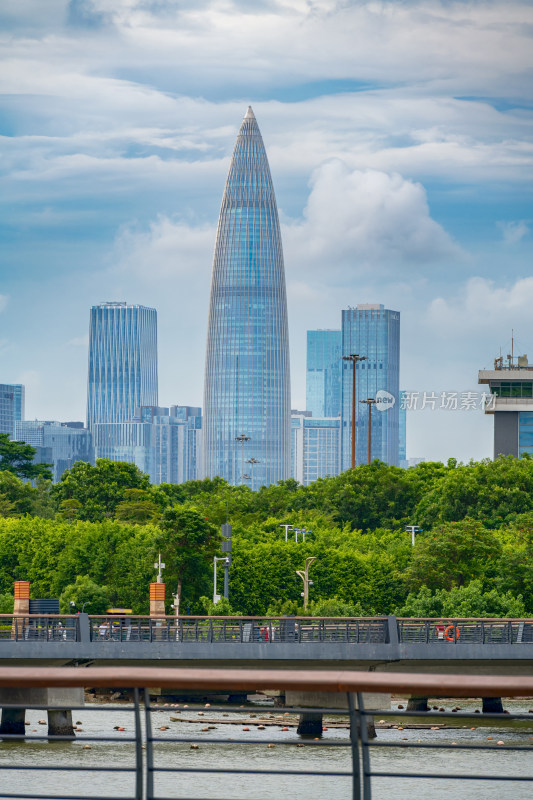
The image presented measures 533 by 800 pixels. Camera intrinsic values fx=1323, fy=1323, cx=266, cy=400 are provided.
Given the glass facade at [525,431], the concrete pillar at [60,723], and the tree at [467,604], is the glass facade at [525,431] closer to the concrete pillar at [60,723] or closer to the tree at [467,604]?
the tree at [467,604]

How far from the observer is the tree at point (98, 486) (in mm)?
137625

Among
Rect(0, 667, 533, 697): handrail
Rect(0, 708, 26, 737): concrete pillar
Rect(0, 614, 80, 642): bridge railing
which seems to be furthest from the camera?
Rect(0, 614, 80, 642): bridge railing

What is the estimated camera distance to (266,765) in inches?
1719

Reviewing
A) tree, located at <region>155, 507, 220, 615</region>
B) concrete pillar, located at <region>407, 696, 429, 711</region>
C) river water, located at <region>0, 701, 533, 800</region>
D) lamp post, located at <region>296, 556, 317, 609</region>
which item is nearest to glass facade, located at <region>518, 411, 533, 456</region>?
lamp post, located at <region>296, 556, 317, 609</region>

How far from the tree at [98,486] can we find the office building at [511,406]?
41.5m

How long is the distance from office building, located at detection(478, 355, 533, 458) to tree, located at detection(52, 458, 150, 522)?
4150 cm

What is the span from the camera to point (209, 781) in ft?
145

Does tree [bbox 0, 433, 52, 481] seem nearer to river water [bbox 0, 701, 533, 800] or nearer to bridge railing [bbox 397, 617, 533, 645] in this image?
bridge railing [bbox 397, 617, 533, 645]

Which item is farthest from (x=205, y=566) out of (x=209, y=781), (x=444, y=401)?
(x=444, y=401)

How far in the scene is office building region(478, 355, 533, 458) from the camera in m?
149

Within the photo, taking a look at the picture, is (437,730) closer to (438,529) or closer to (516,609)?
(516,609)

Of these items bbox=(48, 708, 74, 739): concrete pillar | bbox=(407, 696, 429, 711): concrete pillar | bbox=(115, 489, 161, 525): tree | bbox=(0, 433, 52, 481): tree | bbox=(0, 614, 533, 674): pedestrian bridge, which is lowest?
bbox=(407, 696, 429, 711): concrete pillar

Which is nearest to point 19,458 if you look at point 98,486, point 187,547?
point 98,486

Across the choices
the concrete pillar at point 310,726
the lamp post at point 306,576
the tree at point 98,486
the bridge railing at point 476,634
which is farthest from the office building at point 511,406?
the concrete pillar at point 310,726
